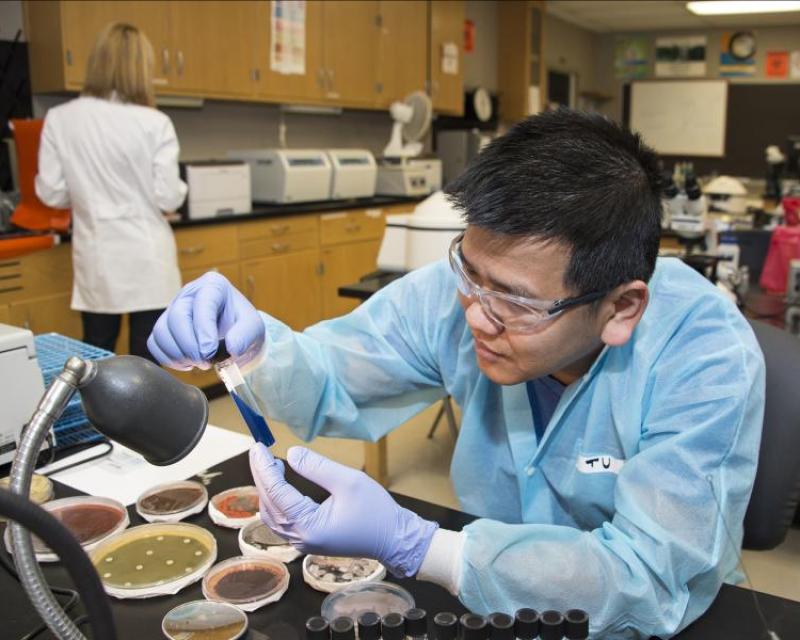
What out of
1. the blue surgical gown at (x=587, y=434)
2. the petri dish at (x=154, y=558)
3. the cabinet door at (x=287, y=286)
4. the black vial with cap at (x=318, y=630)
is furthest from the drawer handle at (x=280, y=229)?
the black vial with cap at (x=318, y=630)

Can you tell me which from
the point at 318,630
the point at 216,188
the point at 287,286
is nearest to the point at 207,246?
the point at 216,188

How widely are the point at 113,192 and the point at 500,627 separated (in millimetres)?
2595

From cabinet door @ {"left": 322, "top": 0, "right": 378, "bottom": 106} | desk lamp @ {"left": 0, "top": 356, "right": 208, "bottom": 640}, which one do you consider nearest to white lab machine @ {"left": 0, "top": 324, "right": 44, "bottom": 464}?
desk lamp @ {"left": 0, "top": 356, "right": 208, "bottom": 640}

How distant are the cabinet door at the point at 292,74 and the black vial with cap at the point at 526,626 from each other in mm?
3808

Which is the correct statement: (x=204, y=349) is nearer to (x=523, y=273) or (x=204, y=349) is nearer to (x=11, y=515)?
(x=523, y=273)

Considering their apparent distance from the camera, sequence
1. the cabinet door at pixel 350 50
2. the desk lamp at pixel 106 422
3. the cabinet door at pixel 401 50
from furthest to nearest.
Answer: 1. the cabinet door at pixel 401 50
2. the cabinet door at pixel 350 50
3. the desk lamp at pixel 106 422

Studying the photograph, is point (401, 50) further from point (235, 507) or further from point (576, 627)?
point (576, 627)

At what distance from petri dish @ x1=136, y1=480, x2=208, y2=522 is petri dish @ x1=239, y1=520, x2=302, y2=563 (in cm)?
9

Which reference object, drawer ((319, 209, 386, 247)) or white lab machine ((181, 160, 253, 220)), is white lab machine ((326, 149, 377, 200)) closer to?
drawer ((319, 209, 386, 247))

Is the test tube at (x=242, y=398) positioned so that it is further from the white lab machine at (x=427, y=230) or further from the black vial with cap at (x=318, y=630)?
the white lab machine at (x=427, y=230)

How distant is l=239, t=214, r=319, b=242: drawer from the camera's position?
12.3 ft

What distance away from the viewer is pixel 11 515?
450 mm

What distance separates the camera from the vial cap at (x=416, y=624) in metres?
0.70

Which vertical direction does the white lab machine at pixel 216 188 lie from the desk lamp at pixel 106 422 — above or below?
above
